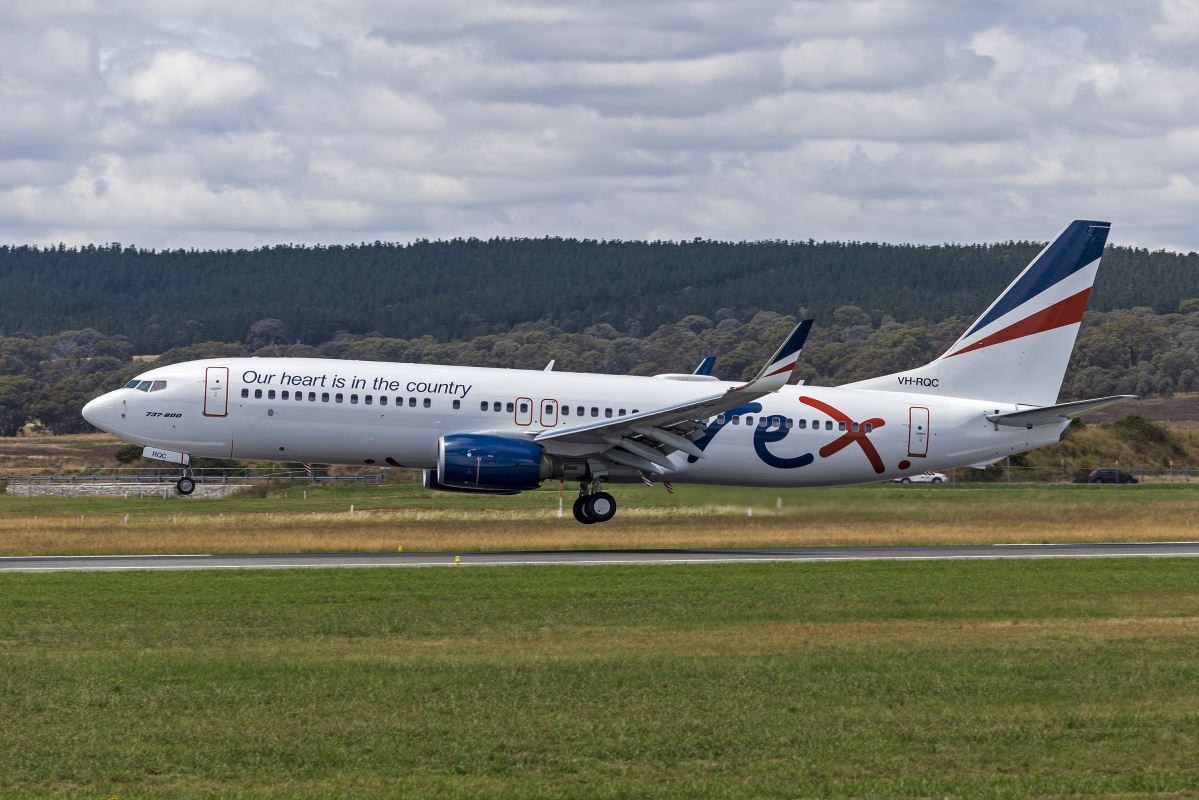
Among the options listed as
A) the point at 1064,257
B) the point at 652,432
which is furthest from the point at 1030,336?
the point at 652,432

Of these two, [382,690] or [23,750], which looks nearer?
[23,750]

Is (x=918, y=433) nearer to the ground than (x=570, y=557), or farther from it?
farther from it

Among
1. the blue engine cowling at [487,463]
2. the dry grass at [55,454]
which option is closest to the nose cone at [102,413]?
the blue engine cowling at [487,463]

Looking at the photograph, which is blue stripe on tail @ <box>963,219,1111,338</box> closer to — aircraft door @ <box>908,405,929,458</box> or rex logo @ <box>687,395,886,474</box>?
aircraft door @ <box>908,405,929,458</box>

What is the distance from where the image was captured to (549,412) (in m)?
43.7

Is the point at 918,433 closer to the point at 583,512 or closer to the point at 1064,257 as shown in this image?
the point at 1064,257

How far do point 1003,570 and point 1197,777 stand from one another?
2077 cm

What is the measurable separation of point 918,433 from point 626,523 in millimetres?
10456

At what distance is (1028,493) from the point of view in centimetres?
7456

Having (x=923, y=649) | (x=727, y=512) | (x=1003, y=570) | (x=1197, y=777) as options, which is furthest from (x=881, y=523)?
(x=1197, y=777)

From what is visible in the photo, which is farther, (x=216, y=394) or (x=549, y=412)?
(x=549, y=412)

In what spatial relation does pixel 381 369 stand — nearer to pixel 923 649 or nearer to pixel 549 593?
pixel 549 593

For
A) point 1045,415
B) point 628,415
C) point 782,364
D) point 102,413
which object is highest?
point 782,364

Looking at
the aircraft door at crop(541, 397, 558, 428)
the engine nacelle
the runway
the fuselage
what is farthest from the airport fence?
the engine nacelle
